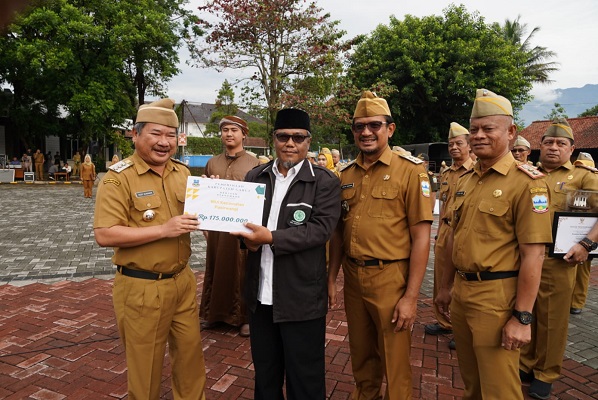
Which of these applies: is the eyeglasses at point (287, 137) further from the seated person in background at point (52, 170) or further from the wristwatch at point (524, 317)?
the seated person in background at point (52, 170)

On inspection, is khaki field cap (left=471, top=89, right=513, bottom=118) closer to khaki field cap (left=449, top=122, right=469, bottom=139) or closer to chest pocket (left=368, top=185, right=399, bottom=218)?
chest pocket (left=368, top=185, right=399, bottom=218)

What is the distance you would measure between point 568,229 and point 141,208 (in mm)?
3118

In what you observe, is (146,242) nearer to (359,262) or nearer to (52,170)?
(359,262)

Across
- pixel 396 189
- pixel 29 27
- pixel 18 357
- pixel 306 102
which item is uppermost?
pixel 29 27

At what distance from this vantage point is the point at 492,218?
99.1 inches

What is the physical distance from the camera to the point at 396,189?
2.81 metres

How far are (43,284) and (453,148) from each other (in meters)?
5.90

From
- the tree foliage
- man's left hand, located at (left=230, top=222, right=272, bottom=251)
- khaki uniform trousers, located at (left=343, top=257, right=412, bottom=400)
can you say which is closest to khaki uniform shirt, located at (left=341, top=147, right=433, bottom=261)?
khaki uniform trousers, located at (left=343, top=257, right=412, bottom=400)

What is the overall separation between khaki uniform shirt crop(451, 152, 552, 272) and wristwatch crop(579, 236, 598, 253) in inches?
42.3

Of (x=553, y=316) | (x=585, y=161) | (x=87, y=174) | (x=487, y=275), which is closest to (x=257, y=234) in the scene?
(x=487, y=275)

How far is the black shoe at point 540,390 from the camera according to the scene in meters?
3.30

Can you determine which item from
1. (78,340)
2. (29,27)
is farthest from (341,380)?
(29,27)

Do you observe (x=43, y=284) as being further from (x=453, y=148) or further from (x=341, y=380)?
(x=453, y=148)

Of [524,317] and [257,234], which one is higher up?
[257,234]
